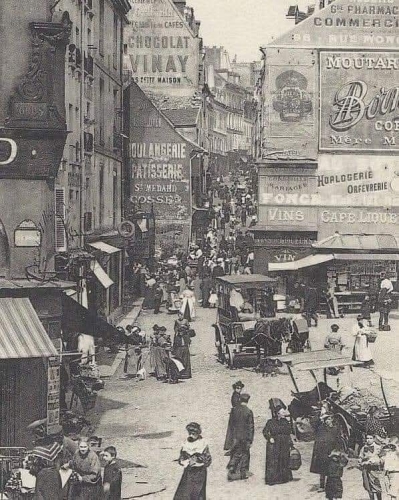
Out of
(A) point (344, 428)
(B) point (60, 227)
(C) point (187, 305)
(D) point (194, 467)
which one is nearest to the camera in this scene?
(D) point (194, 467)

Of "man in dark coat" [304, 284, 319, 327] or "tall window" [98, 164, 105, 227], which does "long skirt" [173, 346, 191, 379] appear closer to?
"man in dark coat" [304, 284, 319, 327]

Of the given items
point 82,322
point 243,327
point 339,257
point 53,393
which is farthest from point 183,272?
point 53,393

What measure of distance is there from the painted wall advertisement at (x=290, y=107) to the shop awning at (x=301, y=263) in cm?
432

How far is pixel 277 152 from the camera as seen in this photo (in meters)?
39.2

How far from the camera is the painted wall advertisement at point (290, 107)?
38.8 metres

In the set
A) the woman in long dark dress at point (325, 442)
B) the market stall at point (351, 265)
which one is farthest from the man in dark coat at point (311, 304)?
the woman in long dark dress at point (325, 442)

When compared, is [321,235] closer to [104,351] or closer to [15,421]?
[104,351]

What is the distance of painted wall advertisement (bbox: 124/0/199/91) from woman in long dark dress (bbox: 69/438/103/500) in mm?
39297

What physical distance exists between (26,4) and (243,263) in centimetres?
3144

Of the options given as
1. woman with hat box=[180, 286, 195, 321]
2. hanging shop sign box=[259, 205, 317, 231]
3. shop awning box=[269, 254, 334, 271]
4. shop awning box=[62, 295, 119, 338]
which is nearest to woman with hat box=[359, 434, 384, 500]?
shop awning box=[62, 295, 119, 338]

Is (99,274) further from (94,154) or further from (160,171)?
(160,171)

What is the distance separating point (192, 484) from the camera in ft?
41.0

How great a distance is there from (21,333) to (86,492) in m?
3.85

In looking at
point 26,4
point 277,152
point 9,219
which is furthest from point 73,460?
point 277,152
